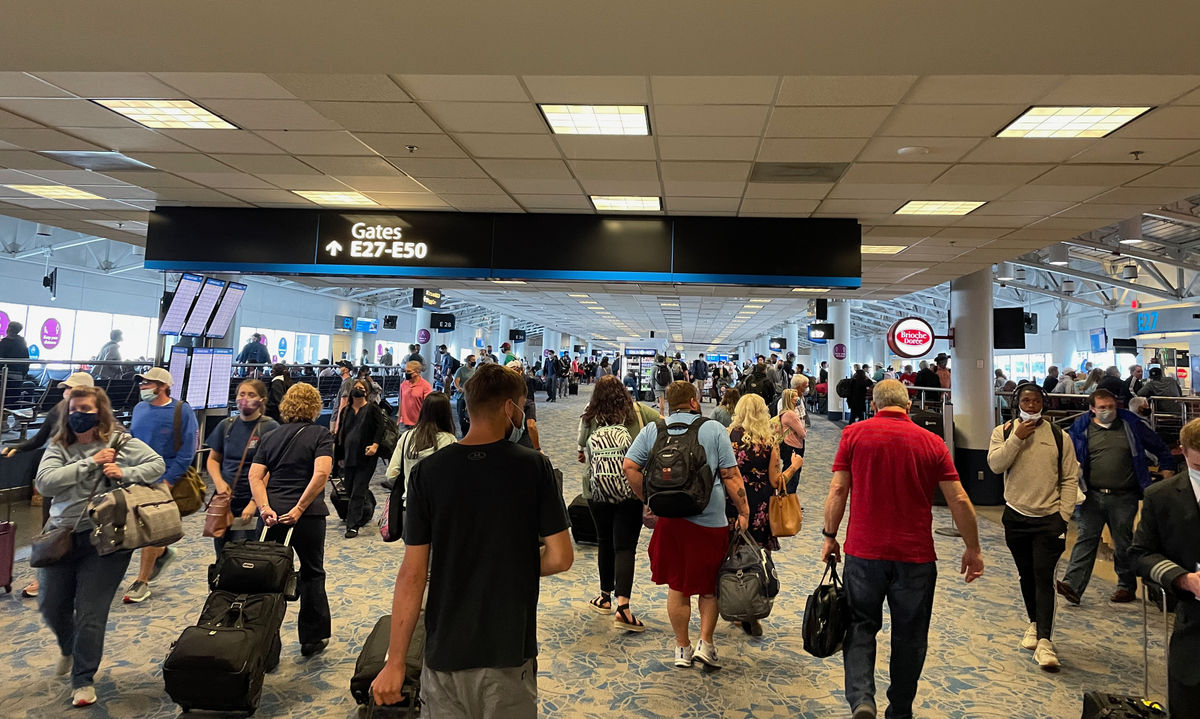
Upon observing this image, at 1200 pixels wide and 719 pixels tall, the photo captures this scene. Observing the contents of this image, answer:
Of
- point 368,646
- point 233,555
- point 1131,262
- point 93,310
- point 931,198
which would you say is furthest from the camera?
point 93,310

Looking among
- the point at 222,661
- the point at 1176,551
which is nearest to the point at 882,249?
the point at 1176,551

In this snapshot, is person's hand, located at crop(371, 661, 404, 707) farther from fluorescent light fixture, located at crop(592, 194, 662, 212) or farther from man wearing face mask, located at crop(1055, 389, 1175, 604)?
fluorescent light fixture, located at crop(592, 194, 662, 212)

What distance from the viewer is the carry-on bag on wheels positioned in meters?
3.23

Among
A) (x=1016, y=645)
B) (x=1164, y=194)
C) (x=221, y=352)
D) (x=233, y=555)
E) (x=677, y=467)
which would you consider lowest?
(x=1016, y=645)

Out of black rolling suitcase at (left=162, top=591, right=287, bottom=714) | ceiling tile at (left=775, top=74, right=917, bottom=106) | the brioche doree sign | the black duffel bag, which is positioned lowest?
black rolling suitcase at (left=162, top=591, right=287, bottom=714)

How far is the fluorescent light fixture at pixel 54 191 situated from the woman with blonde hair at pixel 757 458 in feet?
26.1

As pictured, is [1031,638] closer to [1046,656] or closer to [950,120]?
[1046,656]

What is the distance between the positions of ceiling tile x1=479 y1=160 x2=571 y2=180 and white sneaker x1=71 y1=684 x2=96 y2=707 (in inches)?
176

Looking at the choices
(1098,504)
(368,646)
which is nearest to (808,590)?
(1098,504)

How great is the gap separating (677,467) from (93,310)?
22272mm

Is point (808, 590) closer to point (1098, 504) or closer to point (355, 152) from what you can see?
point (1098, 504)

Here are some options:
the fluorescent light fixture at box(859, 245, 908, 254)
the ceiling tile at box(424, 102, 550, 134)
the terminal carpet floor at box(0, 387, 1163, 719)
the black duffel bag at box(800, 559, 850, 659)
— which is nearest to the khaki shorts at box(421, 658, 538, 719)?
the terminal carpet floor at box(0, 387, 1163, 719)

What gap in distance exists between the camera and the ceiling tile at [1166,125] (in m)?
4.07

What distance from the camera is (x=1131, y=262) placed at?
1675cm
